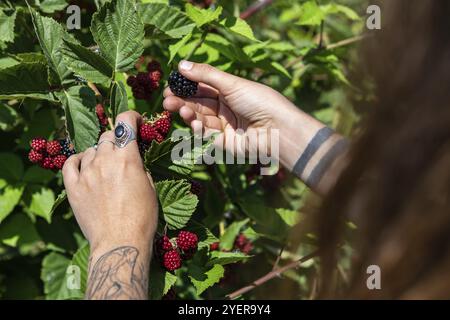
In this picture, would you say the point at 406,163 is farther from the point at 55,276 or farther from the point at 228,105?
the point at 55,276

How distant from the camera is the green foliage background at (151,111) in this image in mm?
1314

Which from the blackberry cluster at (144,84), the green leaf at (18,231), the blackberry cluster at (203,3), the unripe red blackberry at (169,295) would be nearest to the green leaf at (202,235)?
the unripe red blackberry at (169,295)

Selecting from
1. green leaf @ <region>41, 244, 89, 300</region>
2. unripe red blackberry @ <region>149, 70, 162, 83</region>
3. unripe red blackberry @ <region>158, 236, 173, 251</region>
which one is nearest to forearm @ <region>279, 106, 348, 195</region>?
unripe red blackberry @ <region>149, 70, 162, 83</region>

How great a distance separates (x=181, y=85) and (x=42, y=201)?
57cm

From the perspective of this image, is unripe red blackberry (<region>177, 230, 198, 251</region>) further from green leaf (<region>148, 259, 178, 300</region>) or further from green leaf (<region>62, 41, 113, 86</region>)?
green leaf (<region>62, 41, 113, 86</region>)

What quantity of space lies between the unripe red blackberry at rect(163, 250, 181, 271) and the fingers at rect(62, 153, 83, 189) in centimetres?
23

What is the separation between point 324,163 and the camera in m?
1.55

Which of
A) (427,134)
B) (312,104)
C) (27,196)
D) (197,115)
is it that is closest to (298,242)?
(427,134)

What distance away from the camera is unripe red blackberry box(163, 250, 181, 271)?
1.21 metres

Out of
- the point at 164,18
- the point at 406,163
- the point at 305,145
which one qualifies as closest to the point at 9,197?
the point at 164,18

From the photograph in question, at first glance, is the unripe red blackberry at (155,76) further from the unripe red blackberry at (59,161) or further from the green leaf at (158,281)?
the green leaf at (158,281)

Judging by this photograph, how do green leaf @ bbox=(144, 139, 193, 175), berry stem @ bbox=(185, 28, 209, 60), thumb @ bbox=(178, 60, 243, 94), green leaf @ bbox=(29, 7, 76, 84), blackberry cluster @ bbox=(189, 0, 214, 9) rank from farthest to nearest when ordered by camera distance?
blackberry cluster @ bbox=(189, 0, 214, 9), berry stem @ bbox=(185, 28, 209, 60), thumb @ bbox=(178, 60, 243, 94), green leaf @ bbox=(29, 7, 76, 84), green leaf @ bbox=(144, 139, 193, 175)
